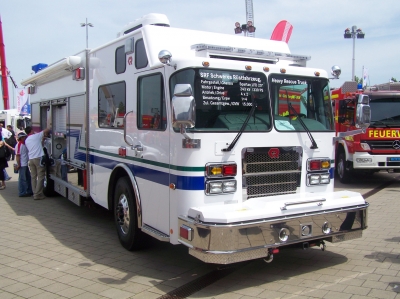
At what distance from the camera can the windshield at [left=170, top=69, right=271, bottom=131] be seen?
15.4 feet

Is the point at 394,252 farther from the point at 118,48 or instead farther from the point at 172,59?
the point at 118,48

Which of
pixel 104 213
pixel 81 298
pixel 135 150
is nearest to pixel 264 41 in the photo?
pixel 135 150

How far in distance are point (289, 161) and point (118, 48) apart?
293 cm

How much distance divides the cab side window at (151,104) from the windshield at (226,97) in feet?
1.08

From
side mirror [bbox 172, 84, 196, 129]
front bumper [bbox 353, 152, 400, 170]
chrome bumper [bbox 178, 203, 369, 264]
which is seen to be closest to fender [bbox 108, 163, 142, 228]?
chrome bumper [bbox 178, 203, 369, 264]

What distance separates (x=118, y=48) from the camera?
620 cm

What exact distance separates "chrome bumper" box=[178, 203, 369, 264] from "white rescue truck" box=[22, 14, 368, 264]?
0.01 meters

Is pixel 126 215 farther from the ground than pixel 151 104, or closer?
closer

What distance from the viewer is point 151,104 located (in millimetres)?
5332

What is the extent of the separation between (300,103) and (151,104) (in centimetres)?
187

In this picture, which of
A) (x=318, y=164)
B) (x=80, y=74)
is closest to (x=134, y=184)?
(x=318, y=164)

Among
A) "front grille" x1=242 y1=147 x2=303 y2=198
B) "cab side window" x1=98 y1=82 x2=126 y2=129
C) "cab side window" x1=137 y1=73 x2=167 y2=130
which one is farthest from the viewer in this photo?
"cab side window" x1=98 y1=82 x2=126 y2=129

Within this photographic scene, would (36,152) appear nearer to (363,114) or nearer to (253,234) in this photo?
(253,234)

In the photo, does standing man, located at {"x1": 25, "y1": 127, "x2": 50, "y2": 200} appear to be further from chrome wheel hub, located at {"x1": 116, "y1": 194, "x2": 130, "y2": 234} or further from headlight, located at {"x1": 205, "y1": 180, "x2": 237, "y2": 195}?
headlight, located at {"x1": 205, "y1": 180, "x2": 237, "y2": 195}
